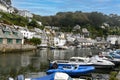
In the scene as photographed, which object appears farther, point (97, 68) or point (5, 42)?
point (5, 42)

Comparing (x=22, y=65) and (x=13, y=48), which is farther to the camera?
(x=13, y=48)

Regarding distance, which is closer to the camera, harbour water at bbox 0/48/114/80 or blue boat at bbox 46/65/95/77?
blue boat at bbox 46/65/95/77

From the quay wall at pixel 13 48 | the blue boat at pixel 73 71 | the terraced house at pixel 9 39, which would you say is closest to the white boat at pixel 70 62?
the blue boat at pixel 73 71

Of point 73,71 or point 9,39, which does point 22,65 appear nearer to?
point 73,71

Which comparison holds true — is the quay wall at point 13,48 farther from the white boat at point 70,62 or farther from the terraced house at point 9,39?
the white boat at point 70,62


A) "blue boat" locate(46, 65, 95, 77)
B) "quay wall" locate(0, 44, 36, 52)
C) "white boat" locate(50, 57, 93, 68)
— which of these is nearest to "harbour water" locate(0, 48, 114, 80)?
"white boat" locate(50, 57, 93, 68)

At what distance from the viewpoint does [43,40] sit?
125812 mm

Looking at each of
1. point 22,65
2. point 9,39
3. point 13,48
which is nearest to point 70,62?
point 22,65

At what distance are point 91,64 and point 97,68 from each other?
126 centimetres

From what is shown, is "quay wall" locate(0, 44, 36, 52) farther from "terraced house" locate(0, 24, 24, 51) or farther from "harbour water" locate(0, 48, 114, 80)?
"harbour water" locate(0, 48, 114, 80)

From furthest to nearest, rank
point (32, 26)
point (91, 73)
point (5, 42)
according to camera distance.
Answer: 1. point (32, 26)
2. point (5, 42)
3. point (91, 73)

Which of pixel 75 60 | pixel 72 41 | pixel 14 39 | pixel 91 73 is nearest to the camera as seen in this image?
pixel 91 73

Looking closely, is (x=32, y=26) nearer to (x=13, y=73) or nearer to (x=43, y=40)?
(x=43, y=40)

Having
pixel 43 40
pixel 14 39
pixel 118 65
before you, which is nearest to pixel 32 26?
pixel 43 40
